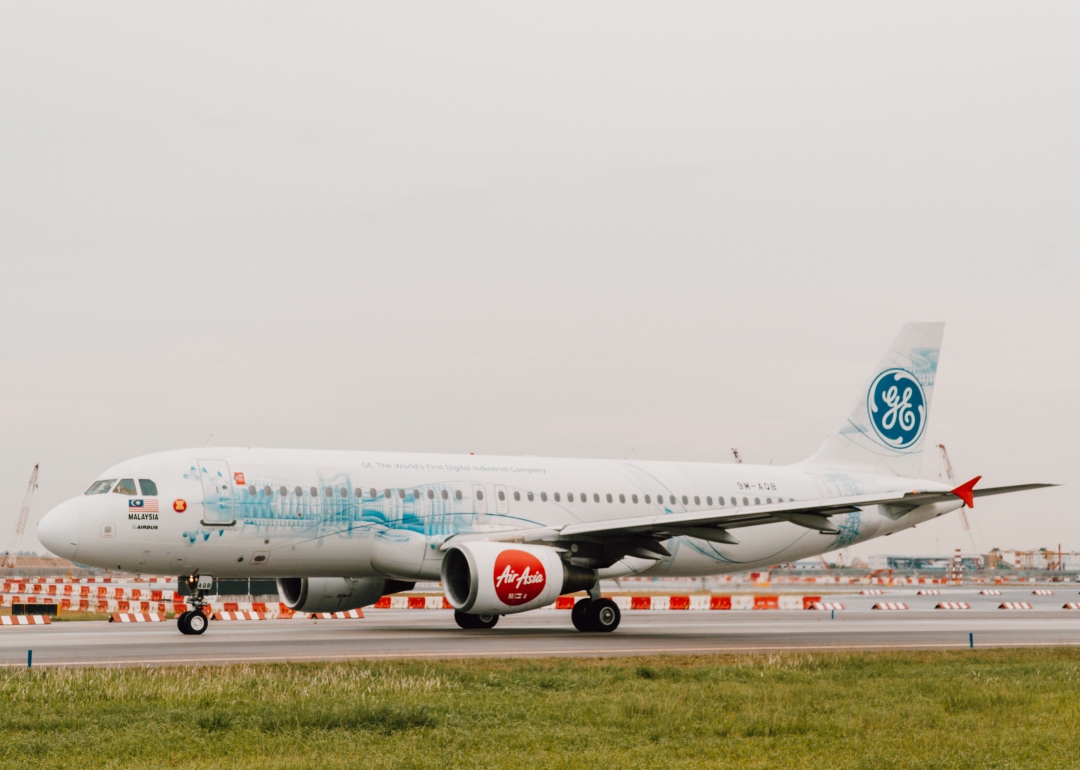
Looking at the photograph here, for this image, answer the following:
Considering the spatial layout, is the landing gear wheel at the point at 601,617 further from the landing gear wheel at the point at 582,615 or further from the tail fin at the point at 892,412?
the tail fin at the point at 892,412

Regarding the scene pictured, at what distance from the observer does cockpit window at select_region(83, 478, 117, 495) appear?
83.7 feet

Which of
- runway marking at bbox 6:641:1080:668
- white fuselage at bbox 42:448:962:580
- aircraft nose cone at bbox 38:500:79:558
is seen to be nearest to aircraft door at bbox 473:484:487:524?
white fuselage at bbox 42:448:962:580

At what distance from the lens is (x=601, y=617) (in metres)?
28.0

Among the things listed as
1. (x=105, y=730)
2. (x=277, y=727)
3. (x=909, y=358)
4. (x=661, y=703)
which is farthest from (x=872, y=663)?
(x=909, y=358)

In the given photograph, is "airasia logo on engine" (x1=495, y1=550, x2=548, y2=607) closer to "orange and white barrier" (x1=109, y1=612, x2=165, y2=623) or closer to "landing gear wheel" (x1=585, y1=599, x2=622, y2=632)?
"landing gear wheel" (x1=585, y1=599, x2=622, y2=632)

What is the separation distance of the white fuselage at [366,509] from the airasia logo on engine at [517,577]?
3.04 meters

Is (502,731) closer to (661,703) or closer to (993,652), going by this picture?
(661,703)

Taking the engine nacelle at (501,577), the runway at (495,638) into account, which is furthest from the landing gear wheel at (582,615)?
the engine nacelle at (501,577)

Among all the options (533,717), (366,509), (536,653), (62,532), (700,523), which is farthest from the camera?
(366,509)

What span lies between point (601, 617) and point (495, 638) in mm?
3130

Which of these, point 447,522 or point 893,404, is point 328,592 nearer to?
point 447,522

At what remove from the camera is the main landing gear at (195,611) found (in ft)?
83.9

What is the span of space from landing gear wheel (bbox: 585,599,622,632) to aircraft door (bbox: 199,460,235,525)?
8127 millimetres

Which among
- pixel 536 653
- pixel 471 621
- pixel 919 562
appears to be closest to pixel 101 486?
pixel 471 621
